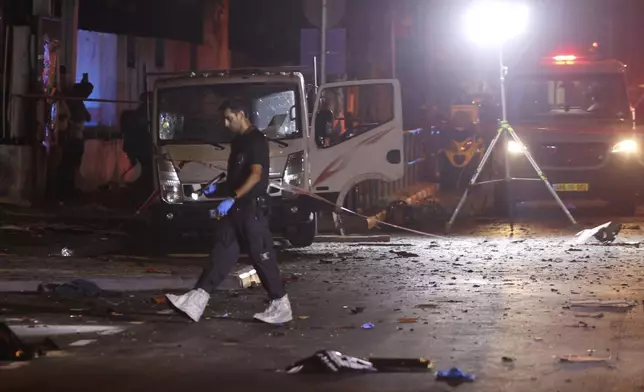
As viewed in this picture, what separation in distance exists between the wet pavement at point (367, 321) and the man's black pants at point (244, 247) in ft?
1.17

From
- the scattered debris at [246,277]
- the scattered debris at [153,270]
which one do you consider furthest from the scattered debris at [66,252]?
the scattered debris at [246,277]

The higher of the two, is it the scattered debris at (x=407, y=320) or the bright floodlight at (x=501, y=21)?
the bright floodlight at (x=501, y=21)

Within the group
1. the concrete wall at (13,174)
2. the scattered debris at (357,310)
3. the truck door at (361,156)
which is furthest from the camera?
the concrete wall at (13,174)

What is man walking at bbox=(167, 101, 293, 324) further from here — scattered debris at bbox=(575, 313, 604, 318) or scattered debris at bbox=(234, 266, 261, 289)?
scattered debris at bbox=(575, 313, 604, 318)

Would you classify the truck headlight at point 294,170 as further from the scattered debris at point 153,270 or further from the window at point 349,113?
the scattered debris at point 153,270

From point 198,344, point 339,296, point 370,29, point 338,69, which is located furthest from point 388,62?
point 198,344

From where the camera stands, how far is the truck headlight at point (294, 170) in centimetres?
1505

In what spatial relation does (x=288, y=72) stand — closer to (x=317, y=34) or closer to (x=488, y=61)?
(x=317, y=34)

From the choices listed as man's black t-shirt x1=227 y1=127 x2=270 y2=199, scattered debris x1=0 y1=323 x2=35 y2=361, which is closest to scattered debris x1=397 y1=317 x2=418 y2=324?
man's black t-shirt x1=227 y1=127 x2=270 y2=199

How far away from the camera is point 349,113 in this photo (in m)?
A: 23.6

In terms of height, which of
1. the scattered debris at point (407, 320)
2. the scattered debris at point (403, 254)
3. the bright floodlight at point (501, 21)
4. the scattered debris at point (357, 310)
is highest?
the bright floodlight at point (501, 21)

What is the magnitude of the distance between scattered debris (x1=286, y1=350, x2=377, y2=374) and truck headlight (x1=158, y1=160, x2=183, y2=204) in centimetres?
729

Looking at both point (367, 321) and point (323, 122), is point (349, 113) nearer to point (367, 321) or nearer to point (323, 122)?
point (323, 122)

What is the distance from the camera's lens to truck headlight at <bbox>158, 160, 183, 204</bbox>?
15133 mm
